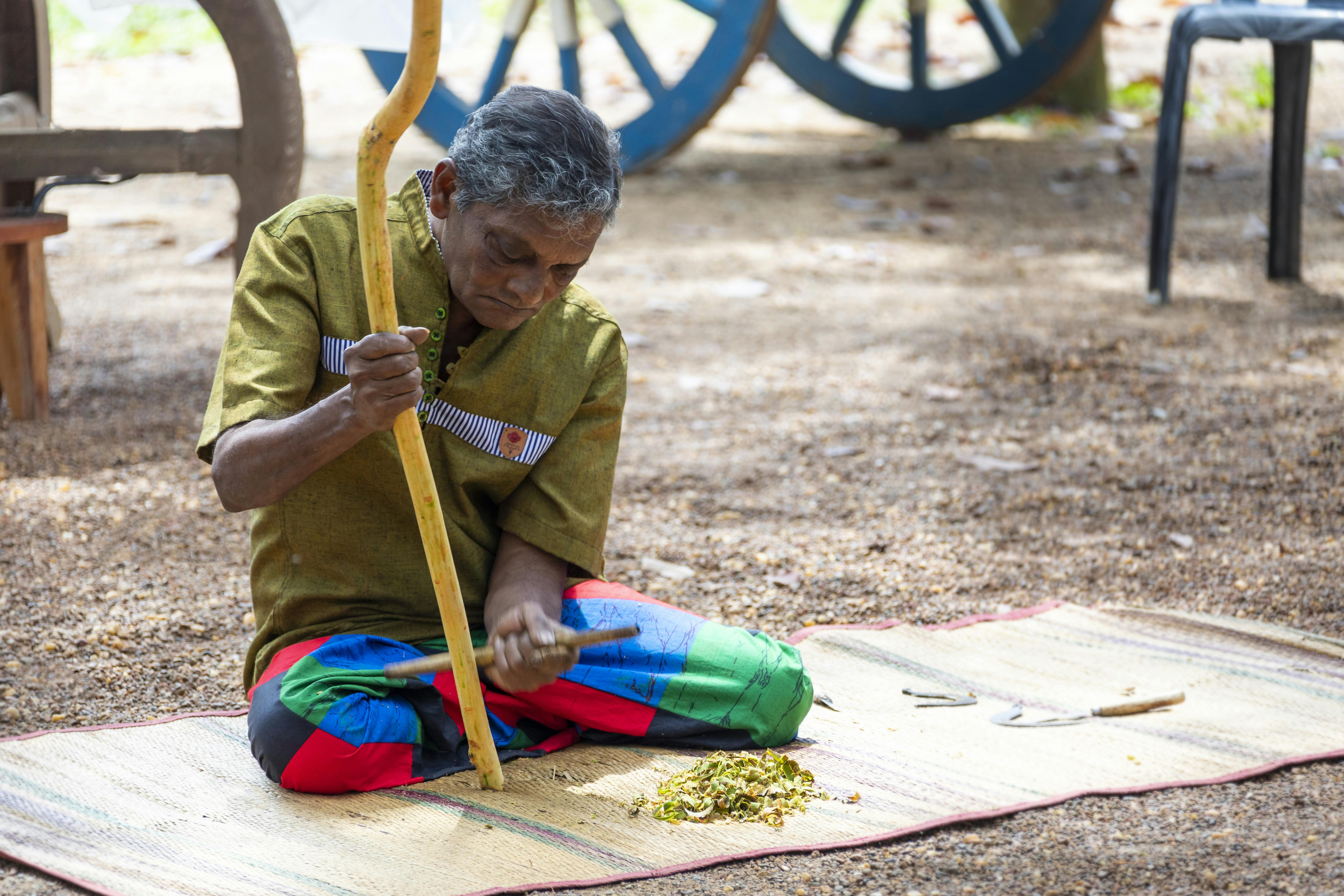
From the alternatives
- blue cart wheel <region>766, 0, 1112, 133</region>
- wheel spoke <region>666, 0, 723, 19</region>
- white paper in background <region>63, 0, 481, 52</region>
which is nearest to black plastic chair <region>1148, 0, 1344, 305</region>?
blue cart wheel <region>766, 0, 1112, 133</region>

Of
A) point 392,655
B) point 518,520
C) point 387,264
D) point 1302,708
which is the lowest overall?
point 1302,708

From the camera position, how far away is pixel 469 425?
201 cm

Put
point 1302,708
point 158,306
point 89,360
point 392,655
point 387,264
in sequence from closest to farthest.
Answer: point 387,264
point 392,655
point 1302,708
point 89,360
point 158,306

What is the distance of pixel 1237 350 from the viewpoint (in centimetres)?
419

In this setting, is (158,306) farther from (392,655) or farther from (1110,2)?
(1110,2)

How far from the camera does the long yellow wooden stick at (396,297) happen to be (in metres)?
1.56

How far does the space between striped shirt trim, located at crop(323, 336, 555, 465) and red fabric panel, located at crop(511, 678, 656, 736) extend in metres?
0.34

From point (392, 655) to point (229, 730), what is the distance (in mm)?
314

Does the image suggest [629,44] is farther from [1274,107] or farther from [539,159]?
[539,159]

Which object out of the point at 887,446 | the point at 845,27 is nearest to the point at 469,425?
the point at 887,446

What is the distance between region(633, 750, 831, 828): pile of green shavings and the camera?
75.7 inches

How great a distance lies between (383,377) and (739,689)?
0.78 metres

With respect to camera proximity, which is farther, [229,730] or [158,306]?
[158,306]

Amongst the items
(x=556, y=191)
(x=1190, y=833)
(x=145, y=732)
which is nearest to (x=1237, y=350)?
(x=1190, y=833)
